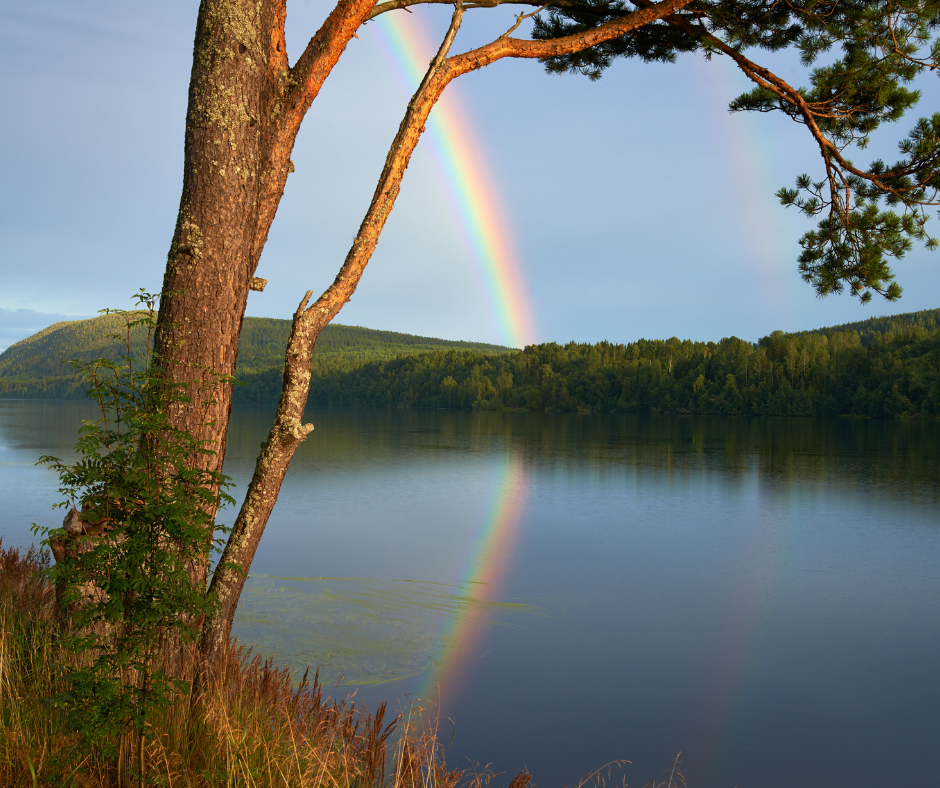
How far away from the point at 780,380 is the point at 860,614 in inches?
3109

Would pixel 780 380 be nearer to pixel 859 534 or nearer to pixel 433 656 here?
pixel 859 534

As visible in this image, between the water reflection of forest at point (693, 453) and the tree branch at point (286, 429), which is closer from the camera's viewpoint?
the tree branch at point (286, 429)

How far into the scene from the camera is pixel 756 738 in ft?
20.6

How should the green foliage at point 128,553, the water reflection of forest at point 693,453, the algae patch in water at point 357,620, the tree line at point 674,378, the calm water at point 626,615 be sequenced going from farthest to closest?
the tree line at point 674,378
the water reflection of forest at point 693,453
the algae patch in water at point 357,620
the calm water at point 626,615
the green foliage at point 128,553

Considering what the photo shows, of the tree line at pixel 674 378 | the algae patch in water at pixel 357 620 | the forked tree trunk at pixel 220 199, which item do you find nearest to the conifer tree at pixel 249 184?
the forked tree trunk at pixel 220 199

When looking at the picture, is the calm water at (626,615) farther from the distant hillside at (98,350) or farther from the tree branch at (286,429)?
the distant hillside at (98,350)

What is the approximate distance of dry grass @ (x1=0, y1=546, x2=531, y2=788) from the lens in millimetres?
2873

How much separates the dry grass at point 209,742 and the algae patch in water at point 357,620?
204 centimetres

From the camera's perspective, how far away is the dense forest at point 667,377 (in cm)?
7488

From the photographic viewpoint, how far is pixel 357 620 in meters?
8.66

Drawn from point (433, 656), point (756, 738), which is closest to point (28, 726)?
point (433, 656)

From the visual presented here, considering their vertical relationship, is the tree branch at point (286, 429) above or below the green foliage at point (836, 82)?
below

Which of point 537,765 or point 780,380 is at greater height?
point 780,380

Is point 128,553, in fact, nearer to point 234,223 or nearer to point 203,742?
point 203,742
